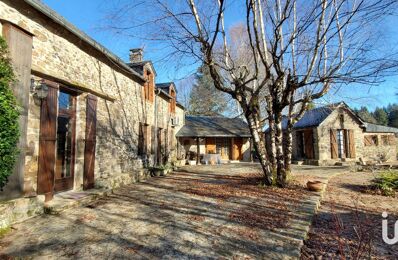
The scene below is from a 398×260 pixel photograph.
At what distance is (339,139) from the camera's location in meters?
18.4

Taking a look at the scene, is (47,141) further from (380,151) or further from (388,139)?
(388,139)

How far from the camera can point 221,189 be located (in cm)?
827

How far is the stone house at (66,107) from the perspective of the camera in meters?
4.99

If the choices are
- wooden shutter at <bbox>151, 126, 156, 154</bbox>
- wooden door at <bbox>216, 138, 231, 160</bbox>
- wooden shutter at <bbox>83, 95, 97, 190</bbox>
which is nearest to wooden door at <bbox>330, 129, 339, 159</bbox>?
wooden door at <bbox>216, 138, 231, 160</bbox>

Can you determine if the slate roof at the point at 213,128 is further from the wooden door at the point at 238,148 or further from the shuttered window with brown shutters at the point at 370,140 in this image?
the shuttered window with brown shutters at the point at 370,140

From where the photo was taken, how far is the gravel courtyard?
3.51 m

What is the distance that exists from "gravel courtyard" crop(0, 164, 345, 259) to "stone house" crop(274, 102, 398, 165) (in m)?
12.3

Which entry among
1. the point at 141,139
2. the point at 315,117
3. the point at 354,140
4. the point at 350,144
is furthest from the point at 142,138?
the point at 354,140

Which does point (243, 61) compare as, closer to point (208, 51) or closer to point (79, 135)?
point (208, 51)

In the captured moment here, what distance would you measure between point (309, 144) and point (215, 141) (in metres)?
7.37

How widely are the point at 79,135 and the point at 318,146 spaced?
15854 millimetres

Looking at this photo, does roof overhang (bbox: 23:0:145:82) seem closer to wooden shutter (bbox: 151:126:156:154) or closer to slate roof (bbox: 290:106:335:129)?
wooden shutter (bbox: 151:126:156:154)

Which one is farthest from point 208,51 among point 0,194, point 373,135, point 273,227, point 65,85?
point 373,135

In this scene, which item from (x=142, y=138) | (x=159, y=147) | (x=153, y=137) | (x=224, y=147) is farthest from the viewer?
(x=224, y=147)
